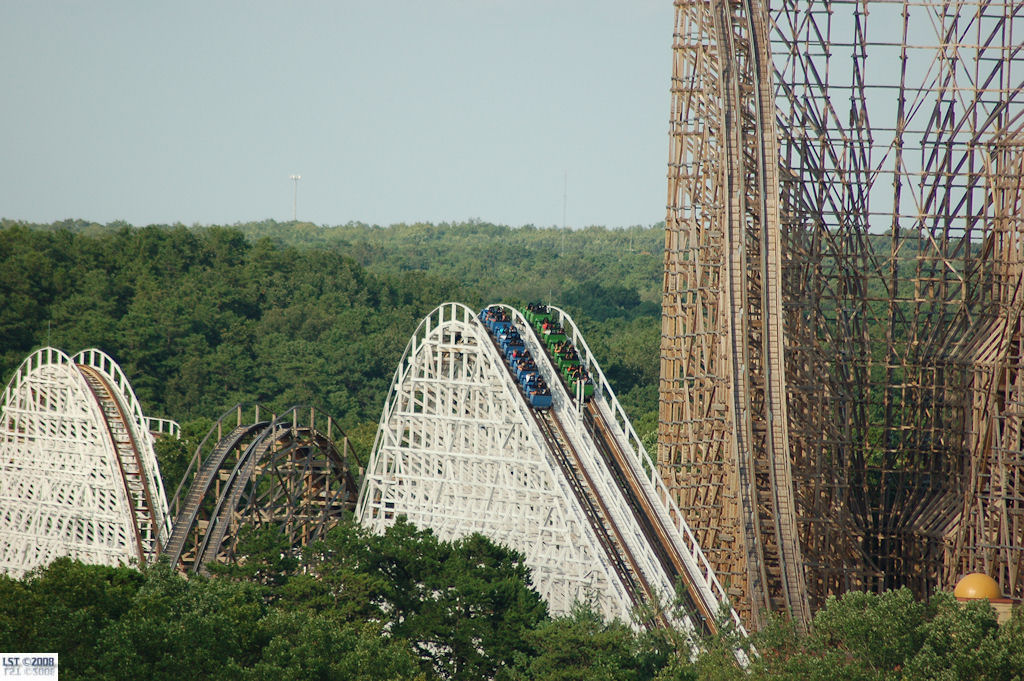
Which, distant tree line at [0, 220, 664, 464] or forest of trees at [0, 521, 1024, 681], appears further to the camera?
distant tree line at [0, 220, 664, 464]

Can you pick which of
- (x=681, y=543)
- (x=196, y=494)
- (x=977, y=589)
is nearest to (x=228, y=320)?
(x=196, y=494)

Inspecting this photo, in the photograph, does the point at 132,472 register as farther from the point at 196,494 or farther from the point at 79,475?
the point at 196,494

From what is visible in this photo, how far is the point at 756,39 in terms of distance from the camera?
32781 millimetres

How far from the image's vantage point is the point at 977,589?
28.1 meters

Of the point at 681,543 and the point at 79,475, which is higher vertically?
the point at 79,475

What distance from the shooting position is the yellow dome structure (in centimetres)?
2805

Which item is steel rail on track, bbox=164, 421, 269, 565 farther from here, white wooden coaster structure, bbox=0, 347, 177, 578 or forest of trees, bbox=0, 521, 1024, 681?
forest of trees, bbox=0, 521, 1024, 681

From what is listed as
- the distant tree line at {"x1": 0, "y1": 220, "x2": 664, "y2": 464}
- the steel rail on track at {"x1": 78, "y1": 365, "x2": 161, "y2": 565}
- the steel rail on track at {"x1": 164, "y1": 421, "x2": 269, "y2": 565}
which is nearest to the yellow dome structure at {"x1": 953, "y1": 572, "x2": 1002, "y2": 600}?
the steel rail on track at {"x1": 164, "y1": 421, "x2": 269, "y2": 565}

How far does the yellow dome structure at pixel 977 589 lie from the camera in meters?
28.0

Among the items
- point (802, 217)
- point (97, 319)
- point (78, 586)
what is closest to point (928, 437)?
point (802, 217)

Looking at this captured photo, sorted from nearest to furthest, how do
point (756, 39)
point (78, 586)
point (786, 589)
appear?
1. point (78, 586)
2. point (786, 589)
3. point (756, 39)

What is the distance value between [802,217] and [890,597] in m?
10.6

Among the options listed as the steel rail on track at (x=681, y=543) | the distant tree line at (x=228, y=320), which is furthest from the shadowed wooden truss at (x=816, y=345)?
the distant tree line at (x=228, y=320)

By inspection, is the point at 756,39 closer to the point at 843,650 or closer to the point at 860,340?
the point at 860,340
